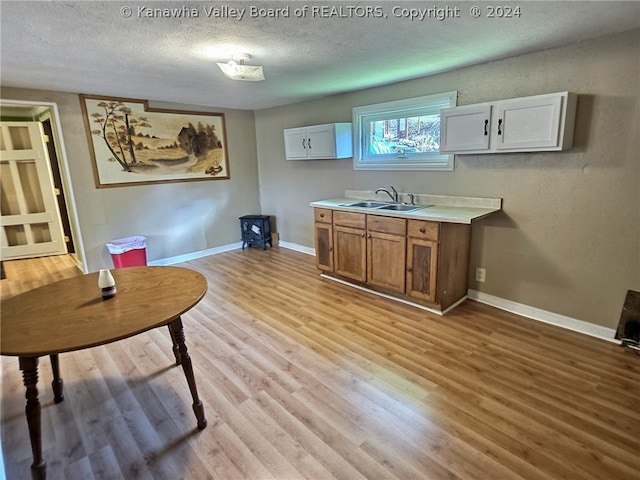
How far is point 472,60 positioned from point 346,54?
110 centimetres

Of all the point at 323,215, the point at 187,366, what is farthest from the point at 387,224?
the point at 187,366

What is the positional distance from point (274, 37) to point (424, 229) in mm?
1889

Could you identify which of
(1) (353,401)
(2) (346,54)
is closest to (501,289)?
(1) (353,401)

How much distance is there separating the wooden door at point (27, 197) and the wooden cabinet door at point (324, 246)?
14.3 ft

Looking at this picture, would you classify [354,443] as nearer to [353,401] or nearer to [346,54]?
[353,401]

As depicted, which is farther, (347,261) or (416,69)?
(347,261)

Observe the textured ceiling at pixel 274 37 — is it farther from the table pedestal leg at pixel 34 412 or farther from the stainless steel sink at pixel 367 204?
the table pedestal leg at pixel 34 412

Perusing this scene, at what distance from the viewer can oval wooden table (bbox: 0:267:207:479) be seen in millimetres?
1445

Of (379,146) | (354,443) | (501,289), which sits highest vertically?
(379,146)

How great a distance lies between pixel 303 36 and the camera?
7.04ft

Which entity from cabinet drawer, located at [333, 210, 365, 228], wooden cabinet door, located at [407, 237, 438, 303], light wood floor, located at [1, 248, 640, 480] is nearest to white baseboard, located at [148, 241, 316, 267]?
cabinet drawer, located at [333, 210, 365, 228]

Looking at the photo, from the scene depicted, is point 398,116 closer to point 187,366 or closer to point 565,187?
point 565,187

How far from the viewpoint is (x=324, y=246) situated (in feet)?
13.0

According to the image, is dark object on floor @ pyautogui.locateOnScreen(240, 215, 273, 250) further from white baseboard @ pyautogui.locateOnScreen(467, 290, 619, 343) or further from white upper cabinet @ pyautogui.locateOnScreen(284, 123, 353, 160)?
white baseboard @ pyautogui.locateOnScreen(467, 290, 619, 343)
